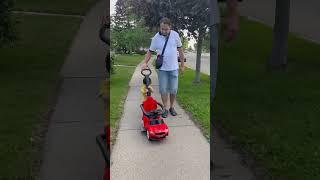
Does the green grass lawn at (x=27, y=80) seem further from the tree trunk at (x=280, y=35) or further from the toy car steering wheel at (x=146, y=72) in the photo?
the tree trunk at (x=280, y=35)

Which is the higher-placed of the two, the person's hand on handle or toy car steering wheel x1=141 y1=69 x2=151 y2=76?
the person's hand on handle

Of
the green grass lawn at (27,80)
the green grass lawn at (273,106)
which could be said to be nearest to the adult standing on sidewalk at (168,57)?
the green grass lawn at (273,106)

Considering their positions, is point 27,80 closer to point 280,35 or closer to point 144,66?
point 280,35

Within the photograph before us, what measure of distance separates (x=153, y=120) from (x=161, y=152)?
28 cm

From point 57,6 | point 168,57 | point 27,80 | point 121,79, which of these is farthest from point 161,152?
point 57,6

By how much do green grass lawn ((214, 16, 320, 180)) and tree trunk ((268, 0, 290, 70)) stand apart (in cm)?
24

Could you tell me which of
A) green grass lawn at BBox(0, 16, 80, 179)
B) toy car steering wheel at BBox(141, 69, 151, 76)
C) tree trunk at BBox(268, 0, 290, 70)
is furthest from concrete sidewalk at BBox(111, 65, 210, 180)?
tree trunk at BBox(268, 0, 290, 70)

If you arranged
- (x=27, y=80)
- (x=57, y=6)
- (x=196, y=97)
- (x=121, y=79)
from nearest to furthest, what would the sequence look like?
(x=196, y=97)
(x=121, y=79)
(x=27, y=80)
(x=57, y=6)

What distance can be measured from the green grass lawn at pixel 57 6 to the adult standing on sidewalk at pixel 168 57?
41.6 ft

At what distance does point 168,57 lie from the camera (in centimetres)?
341

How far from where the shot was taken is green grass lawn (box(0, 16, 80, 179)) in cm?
512

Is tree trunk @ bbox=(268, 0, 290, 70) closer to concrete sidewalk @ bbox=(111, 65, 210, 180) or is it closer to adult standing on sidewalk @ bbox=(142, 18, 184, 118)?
concrete sidewalk @ bbox=(111, 65, 210, 180)

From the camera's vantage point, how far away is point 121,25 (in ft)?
11.1

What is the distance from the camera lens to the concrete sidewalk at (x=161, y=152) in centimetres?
366
